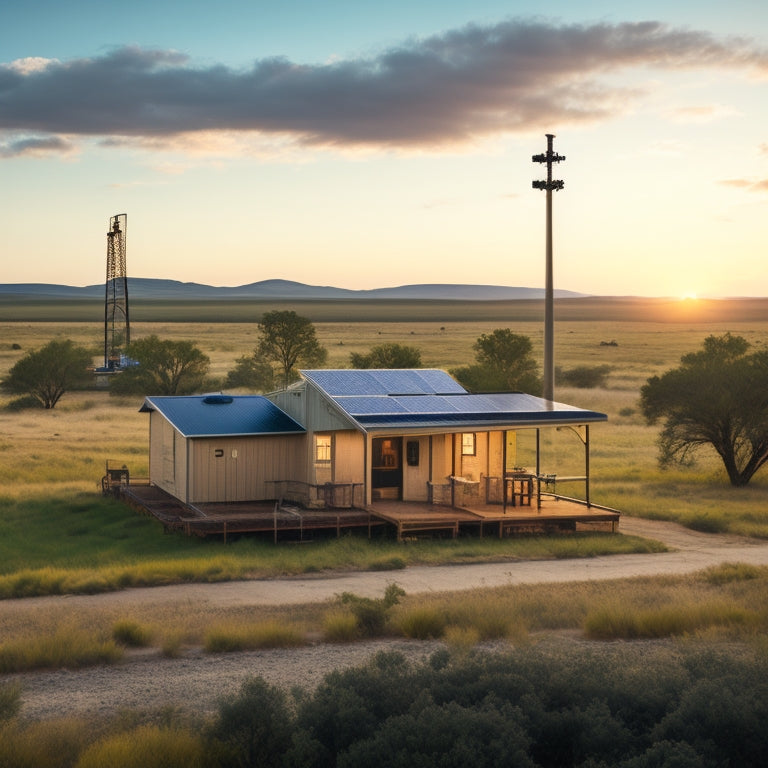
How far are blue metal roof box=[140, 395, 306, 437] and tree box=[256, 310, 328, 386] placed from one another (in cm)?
3107

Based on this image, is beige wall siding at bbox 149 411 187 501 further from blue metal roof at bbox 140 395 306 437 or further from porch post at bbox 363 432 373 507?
porch post at bbox 363 432 373 507

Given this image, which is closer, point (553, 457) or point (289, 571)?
point (289, 571)

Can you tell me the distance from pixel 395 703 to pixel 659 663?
10.8 feet

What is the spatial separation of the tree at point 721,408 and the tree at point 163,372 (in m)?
32.8

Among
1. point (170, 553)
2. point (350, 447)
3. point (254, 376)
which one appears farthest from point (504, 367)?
point (170, 553)

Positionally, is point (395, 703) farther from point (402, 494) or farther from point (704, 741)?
point (402, 494)

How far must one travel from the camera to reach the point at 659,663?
11.2 metres

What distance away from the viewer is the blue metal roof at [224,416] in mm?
26594

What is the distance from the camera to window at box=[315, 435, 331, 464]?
26.4m

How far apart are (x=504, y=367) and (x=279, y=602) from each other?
36.4 metres

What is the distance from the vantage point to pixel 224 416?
27438 millimetres

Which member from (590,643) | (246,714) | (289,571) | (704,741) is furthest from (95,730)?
Result: (289,571)

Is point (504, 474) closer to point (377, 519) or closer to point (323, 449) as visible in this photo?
point (377, 519)

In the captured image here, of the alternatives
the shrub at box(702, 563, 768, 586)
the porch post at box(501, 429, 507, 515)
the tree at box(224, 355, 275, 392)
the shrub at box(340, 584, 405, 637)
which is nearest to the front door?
the porch post at box(501, 429, 507, 515)
